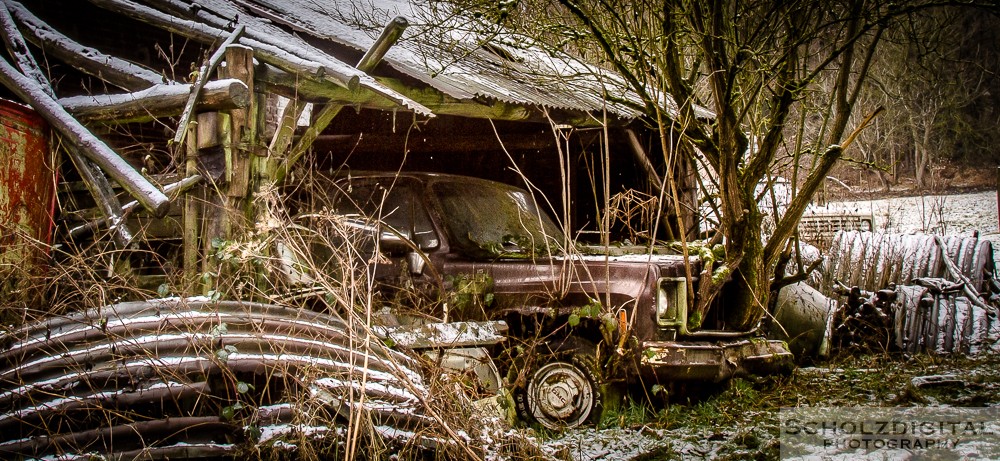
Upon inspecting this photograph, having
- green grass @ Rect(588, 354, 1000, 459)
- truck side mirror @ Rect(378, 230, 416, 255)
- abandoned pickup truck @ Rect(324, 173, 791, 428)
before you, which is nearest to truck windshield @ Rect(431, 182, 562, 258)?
abandoned pickup truck @ Rect(324, 173, 791, 428)

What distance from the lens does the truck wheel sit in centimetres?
448

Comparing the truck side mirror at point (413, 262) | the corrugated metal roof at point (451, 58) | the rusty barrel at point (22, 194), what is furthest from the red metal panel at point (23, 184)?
the corrugated metal roof at point (451, 58)

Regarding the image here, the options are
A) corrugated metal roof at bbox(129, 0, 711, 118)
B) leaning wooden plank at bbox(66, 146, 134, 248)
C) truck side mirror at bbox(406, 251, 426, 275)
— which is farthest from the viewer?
corrugated metal roof at bbox(129, 0, 711, 118)

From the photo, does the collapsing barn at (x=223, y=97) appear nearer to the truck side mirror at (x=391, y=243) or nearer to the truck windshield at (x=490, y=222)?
the truck windshield at (x=490, y=222)

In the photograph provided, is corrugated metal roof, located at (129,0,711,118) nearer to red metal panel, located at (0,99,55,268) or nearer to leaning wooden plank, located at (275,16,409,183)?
leaning wooden plank, located at (275,16,409,183)

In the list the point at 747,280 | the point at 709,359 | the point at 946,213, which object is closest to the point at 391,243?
the point at 709,359

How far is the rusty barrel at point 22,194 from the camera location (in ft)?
11.4

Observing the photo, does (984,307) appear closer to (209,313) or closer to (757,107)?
(757,107)

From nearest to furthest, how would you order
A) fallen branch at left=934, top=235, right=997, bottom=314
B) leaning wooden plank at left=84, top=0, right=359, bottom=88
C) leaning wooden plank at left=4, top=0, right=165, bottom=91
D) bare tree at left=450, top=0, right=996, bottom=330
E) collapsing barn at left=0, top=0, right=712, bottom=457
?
1. collapsing barn at left=0, top=0, right=712, bottom=457
2. leaning wooden plank at left=84, top=0, right=359, bottom=88
3. leaning wooden plank at left=4, top=0, right=165, bottom=91
4. bare tree at left=450, top=0, right=996, bottom=330
5. fallen branch at left=934, top=235, right=997, bottom=314

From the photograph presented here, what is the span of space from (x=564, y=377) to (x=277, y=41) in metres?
3.20

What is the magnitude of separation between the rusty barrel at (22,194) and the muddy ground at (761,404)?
3037 mm

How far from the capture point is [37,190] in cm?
382

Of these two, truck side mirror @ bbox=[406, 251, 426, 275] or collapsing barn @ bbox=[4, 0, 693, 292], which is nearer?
collapsing barn @ bbox=[4, 0, 693, 292]

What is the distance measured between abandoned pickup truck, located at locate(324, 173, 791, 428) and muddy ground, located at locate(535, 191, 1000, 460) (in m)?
0.28
